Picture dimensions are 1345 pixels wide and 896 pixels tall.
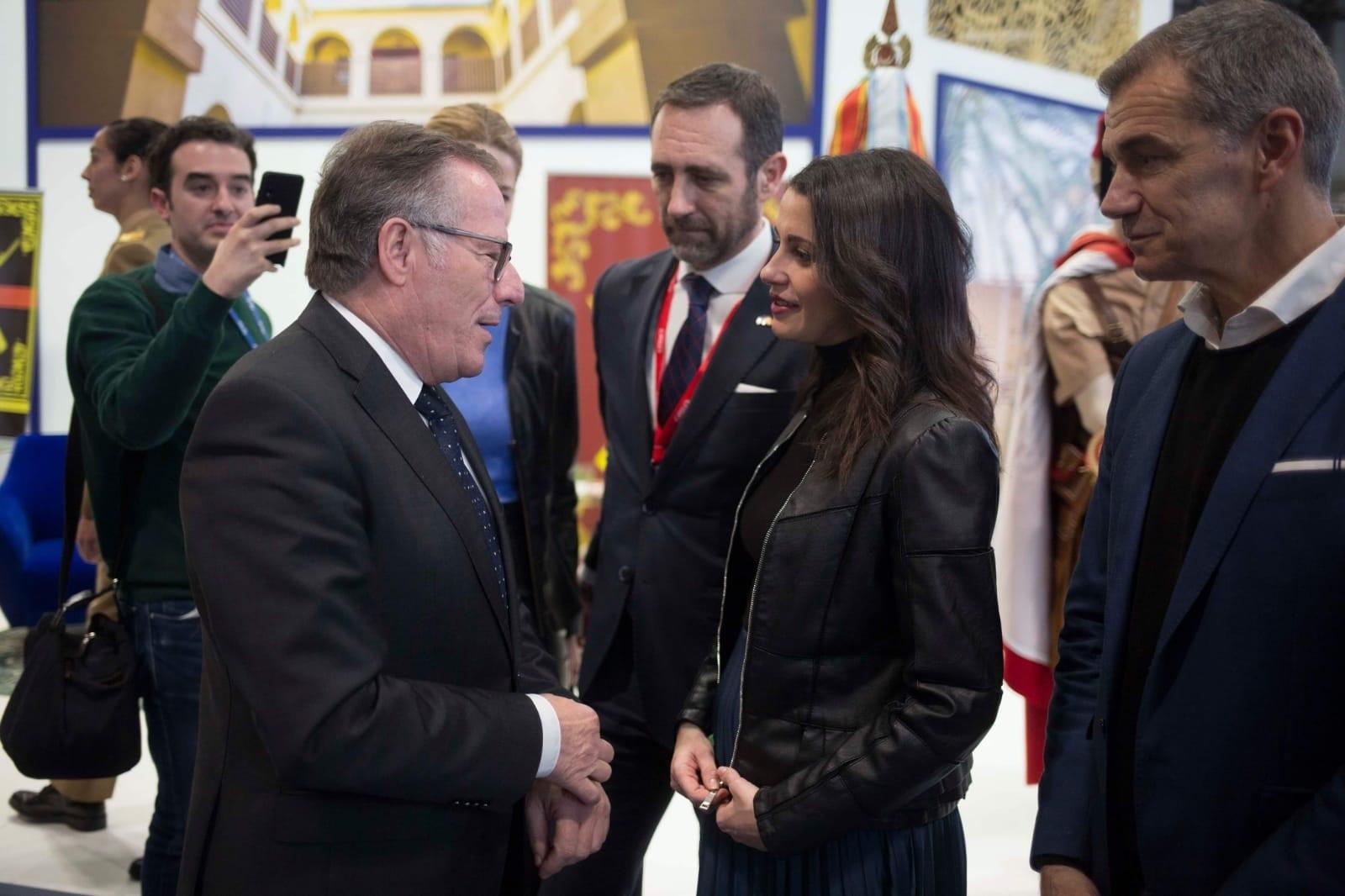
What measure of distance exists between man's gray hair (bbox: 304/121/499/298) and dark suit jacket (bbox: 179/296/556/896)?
58mm

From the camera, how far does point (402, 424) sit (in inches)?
60.1

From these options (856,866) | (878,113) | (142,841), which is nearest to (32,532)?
(142,841)

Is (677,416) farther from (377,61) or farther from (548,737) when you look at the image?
(377,61)

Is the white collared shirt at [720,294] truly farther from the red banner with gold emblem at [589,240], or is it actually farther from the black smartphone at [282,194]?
the red banner with gold emblem at [589,240]

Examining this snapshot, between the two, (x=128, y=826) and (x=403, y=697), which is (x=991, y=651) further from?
(x=128, y=826)

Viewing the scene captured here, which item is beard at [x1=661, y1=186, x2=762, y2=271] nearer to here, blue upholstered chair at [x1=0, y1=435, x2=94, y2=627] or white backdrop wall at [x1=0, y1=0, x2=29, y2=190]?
blue upholstered chair at [x1=0, y1=435, x2=94, y2=627]

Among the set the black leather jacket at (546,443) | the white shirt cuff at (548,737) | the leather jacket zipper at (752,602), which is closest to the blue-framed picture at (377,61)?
the black leather jacket at (546,443)

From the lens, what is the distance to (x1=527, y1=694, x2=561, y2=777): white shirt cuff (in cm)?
157

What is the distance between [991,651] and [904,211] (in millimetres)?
652

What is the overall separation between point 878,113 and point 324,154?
2911 mm

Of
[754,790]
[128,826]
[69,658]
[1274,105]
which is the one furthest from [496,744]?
[128,826]

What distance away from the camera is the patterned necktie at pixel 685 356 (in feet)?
8.02

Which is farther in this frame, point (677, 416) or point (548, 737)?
point (677, 416)

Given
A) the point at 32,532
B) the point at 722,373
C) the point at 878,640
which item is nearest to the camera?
the point at 878,640
